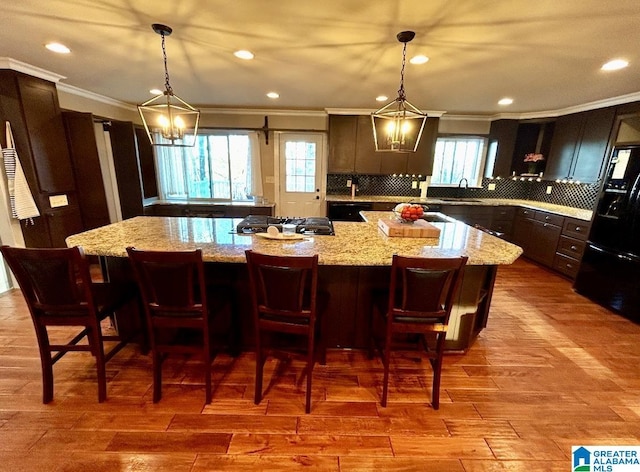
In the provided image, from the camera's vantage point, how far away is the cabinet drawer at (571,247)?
357 cm

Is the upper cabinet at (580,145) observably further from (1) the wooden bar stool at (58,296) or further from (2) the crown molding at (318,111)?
(1) the wooden bar stool at (58,296)

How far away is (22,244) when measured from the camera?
2982 millimetres

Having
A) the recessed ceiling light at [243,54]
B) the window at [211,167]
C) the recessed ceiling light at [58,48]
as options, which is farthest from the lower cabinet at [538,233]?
the recessed ceiling light at [58,48]

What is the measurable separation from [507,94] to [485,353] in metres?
3.06

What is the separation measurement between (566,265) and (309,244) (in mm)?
3872

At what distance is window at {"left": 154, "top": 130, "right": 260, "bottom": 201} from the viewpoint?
4.90 meters

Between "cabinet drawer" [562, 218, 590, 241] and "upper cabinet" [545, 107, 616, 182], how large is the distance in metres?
0.65

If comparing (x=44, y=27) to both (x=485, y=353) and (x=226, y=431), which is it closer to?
(x=226, y=431)

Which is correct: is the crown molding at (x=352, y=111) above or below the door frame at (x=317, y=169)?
above

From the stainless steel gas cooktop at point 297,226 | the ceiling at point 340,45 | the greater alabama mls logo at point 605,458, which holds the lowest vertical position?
the greater alabama mls logo at point 605,458

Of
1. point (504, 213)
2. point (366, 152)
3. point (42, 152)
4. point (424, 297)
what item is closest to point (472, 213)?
point (504, 213)

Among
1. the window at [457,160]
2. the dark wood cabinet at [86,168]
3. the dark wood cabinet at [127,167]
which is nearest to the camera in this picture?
the dark wood cabinet at [86,168]

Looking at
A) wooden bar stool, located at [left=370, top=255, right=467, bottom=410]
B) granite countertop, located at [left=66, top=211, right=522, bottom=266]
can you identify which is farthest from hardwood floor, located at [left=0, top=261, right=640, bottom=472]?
granite countertop, located at [left=66, top=211, right=522, bottom=266]

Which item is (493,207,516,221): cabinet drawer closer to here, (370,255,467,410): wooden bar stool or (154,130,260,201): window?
(370,255,467,410): wooden bar stool
